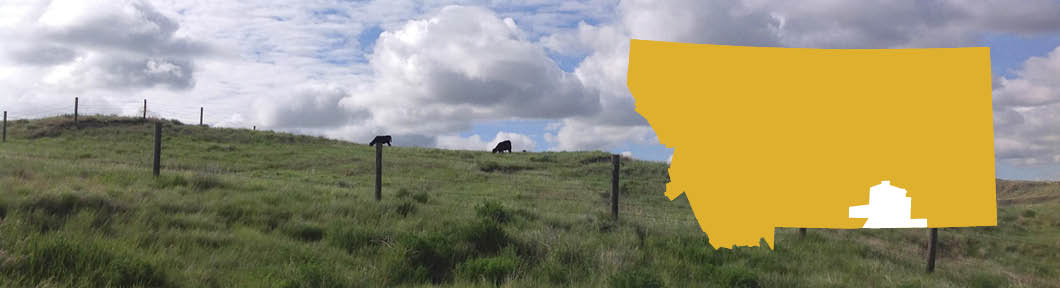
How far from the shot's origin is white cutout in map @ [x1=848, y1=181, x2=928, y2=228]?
7.92 metres

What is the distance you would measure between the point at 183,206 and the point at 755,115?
27.9 feet

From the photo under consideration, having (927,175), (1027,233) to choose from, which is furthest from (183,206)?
(1027,233)

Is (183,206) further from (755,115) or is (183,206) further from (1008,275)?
(1008,275)

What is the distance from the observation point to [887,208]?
26.1 ft

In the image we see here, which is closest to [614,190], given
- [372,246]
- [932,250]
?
[372,246]

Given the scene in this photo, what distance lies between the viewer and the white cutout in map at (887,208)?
792 centimetres

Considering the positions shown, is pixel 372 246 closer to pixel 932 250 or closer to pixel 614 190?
pixel 614 190

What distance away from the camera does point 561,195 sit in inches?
723

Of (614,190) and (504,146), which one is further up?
(504,146)

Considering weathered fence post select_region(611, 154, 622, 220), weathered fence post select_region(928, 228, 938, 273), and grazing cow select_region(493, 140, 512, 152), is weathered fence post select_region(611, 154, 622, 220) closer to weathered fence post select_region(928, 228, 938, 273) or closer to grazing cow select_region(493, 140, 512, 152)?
weathered fence post select_region(928, 228, 938, 273)

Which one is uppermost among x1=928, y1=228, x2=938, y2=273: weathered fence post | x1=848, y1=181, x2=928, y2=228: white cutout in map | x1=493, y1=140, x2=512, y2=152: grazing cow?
x1=493, y1=140, x2=512, y2=152: grazing cow

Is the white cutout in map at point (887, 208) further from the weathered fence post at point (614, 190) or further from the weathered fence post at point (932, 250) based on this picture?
the weathered fence post at point (614, 190)

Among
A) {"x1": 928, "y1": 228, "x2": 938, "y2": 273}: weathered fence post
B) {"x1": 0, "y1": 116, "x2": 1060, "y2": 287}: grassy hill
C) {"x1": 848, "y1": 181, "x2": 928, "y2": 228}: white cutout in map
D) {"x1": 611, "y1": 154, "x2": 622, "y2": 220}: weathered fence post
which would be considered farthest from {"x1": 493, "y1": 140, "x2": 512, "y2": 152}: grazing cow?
{"x1": 848, "y1": 181, "x2": 928, "y2": 228}: white cutout in map

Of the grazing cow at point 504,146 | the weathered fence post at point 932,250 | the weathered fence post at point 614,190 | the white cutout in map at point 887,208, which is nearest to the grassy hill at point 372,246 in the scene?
the weathered fence post at point 932,250
